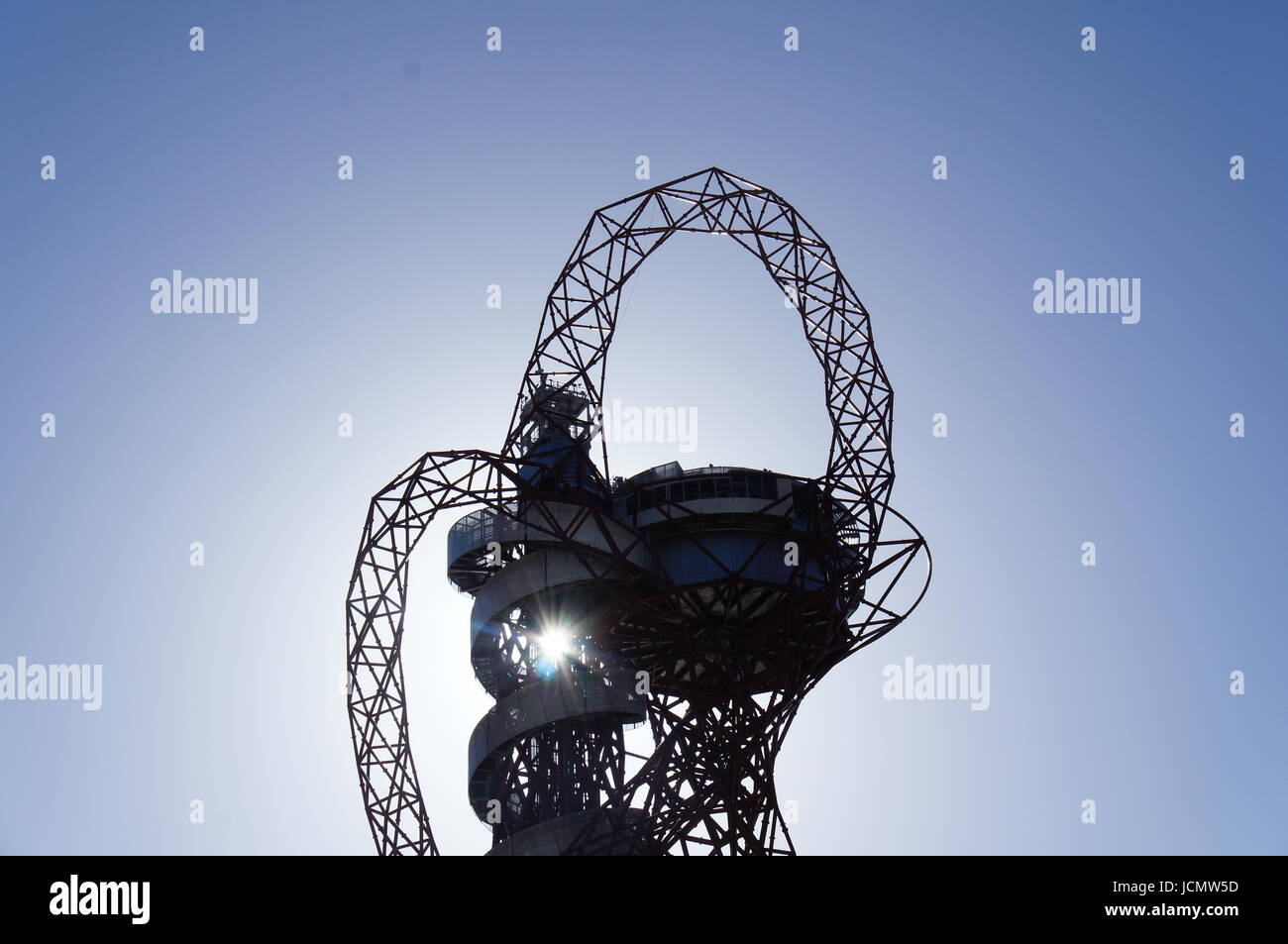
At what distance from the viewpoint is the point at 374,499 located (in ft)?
173

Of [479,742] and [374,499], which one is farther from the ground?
[374,499]

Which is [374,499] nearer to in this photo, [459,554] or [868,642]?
[459,554]

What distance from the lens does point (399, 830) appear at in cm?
5272
